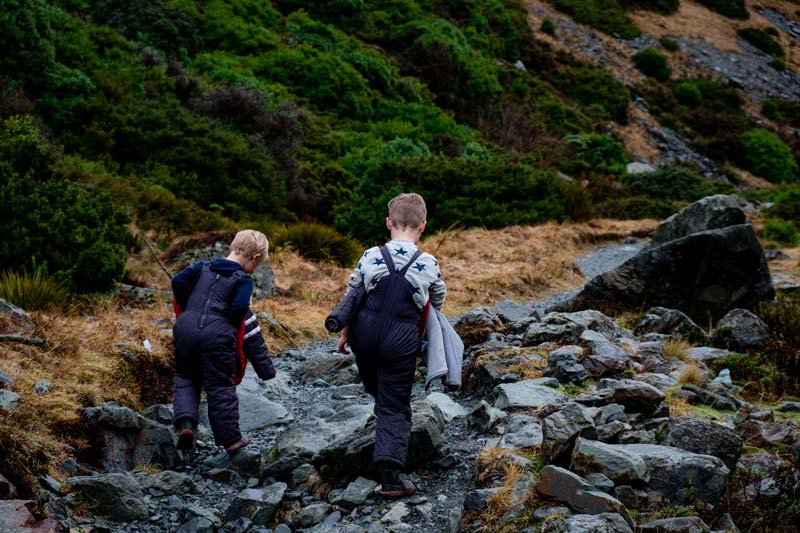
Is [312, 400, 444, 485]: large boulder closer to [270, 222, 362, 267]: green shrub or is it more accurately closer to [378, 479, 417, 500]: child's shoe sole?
[378, 479, 417, 500]: child's shoe sole

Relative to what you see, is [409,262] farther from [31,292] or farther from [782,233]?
[782,233]

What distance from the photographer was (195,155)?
1420 centimetres

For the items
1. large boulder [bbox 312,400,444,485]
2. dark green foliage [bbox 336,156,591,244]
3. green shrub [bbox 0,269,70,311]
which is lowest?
dark green foliage [bbox 336,156,591,244]

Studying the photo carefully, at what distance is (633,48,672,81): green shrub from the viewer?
43.5m

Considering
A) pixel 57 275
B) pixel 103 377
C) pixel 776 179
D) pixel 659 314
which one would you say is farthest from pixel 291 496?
pixel 776 179

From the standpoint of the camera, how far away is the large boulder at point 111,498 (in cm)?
388

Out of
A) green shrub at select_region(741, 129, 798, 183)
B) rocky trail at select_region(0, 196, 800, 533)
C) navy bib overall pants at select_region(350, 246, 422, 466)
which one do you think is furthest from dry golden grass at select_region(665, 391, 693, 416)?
green shrub at select_region(741, 129, 798, 183)

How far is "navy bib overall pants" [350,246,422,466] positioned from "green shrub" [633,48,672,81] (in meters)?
43.4

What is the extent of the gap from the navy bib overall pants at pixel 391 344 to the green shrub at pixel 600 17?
46550 mm

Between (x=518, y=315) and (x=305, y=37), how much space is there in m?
19.5

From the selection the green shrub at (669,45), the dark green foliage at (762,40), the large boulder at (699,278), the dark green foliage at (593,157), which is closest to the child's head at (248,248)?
the large boulder at (699,278)

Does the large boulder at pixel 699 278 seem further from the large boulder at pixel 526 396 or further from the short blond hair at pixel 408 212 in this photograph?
the short blond hair at pixel 408 212

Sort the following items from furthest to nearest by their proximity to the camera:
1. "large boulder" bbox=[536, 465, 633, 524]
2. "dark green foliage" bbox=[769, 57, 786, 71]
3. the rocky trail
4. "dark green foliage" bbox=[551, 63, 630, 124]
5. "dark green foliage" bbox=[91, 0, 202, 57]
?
"dark green foliage" bbox=[769, 57, 786, 71] < "dark green foliage" bbox=[551, 63, 630, 124] < "dark green foliage" bbox=[91, 0, 202, 57] < the rocky trail < "large boulder" bbox=[536, 465, 633, 524]

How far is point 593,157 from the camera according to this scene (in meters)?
28.5
